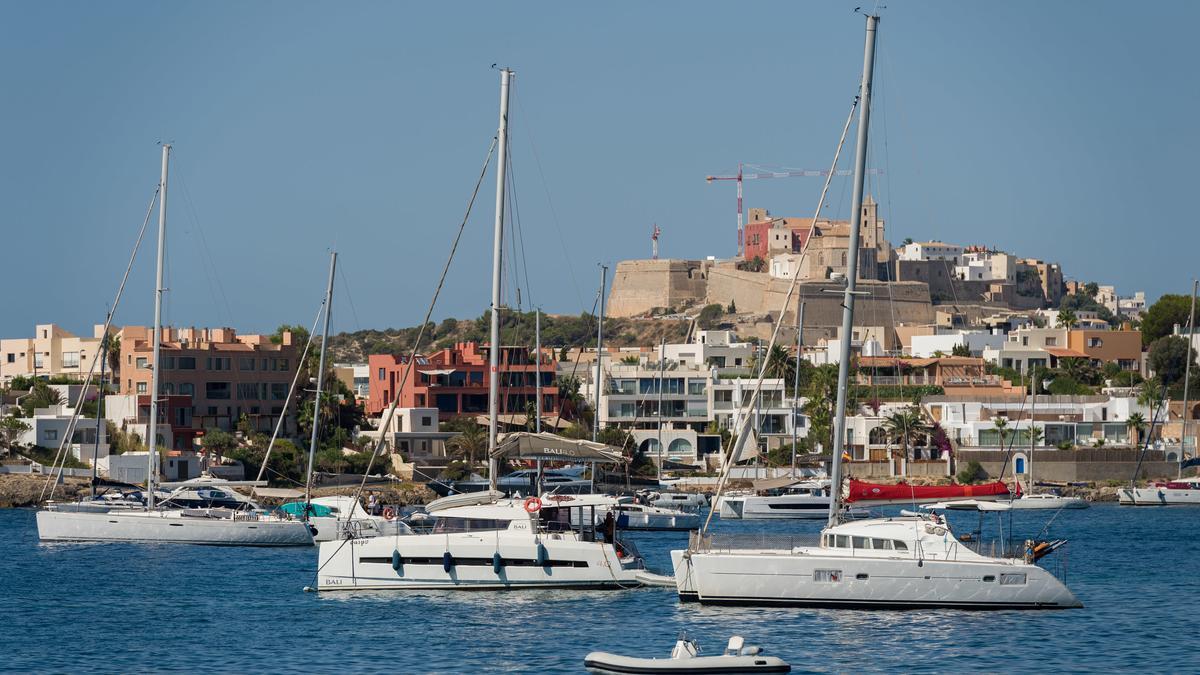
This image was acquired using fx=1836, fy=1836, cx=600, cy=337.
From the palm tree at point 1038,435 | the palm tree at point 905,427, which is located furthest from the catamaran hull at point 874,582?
the palm tree at point 1038,435

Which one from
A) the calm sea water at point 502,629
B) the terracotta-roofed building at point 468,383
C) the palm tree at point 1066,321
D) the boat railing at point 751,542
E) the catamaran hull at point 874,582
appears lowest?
the calm sea water at point 502,629

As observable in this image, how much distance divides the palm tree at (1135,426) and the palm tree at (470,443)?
3382cm

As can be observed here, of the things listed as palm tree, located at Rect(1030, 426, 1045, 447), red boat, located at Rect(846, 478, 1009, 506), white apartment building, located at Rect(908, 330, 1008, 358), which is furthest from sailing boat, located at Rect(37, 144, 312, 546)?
white apartment building, located at Rect(908, 330, 1008, 358)

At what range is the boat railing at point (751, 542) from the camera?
1326 inches

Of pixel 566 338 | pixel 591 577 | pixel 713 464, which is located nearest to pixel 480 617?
pixel 591 577

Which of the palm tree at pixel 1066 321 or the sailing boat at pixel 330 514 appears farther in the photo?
the palm tree at pixel 1066 321

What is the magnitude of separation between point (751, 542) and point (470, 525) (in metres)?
5.78

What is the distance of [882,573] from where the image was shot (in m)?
32.8

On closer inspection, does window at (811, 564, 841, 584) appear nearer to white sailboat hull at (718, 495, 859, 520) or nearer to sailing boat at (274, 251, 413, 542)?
sailing boat at (274, 251, 413, 542)

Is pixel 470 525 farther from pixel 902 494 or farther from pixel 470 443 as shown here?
pixel 470 443

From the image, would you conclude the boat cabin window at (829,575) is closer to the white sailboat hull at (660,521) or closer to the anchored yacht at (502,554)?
the anchored yacht at (502,554)

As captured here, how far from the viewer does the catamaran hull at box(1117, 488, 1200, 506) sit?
3130 inches

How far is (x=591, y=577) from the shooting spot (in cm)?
3572

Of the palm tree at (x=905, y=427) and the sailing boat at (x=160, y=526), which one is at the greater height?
the palm tree at (x=905, y=427)
